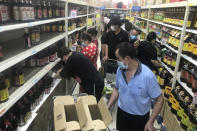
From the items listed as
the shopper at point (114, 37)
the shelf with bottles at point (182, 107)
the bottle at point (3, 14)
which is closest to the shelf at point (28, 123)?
the bottle at point (3, 14)

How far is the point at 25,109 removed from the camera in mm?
2354

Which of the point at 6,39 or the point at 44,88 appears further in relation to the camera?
the point at 44,88

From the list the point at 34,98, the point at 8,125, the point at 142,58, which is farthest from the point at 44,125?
the point at 142,58

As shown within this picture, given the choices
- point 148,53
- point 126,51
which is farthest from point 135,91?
point 148,53

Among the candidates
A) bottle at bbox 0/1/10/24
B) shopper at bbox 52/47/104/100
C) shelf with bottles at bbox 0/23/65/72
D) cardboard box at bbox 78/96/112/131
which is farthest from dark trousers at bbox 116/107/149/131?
bottle at bbox 0/1/10/24

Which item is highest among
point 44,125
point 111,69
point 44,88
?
point 111,69

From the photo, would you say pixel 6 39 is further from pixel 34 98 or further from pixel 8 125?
pixel 8 125

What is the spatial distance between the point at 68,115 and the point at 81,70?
46.2 inches

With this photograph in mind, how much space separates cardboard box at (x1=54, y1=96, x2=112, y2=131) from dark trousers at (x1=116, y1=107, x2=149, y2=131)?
559 mm

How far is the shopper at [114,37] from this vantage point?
4223mm

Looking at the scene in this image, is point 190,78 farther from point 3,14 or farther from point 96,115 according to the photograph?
point 3,14

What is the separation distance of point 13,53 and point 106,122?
138 centimetres

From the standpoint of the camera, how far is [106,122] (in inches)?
65.1

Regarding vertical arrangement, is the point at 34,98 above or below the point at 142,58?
below
